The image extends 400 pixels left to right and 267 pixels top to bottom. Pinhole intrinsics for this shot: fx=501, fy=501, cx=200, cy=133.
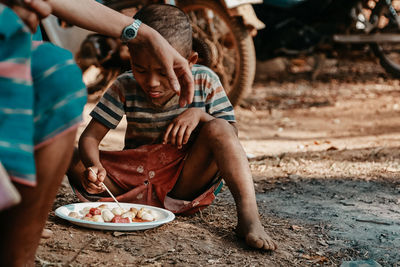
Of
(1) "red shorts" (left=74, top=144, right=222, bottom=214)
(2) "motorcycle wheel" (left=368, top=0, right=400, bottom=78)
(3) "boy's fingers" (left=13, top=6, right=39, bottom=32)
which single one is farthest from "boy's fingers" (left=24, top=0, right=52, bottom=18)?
(2) "motorcycle wheel" (left=368, top=0, right=400, bottom=78)

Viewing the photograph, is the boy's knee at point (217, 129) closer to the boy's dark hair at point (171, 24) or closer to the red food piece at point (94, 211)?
the boy's dark hair at point (171, 24)

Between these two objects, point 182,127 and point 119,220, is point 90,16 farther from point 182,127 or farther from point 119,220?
point 119,220

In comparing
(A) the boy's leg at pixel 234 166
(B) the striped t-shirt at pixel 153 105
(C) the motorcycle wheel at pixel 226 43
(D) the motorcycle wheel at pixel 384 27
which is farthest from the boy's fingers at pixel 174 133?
(D) the motorcycle wheel at pixel 384 27

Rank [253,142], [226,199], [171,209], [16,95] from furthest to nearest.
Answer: [253,142]
[226,199]
[171,209]
[16,95]

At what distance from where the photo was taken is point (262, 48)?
5973 mm

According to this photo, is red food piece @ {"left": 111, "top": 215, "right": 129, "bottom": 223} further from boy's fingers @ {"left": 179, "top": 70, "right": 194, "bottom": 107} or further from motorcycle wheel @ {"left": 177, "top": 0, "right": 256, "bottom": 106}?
motorcycle wheel @ {"left": 177, "top": 0, "right": 256, "bottom": 106}

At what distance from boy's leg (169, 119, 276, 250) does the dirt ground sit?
7 cm

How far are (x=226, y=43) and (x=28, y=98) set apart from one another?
414 cm

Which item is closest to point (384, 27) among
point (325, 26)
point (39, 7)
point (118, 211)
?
point (325, 26)

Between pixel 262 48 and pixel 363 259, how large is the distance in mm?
4368

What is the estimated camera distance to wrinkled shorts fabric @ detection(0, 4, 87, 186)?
1.04 metres

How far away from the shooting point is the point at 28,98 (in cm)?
107

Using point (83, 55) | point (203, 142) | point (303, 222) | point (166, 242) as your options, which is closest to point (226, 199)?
point (303, 222)

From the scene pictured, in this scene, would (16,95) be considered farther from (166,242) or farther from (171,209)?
(171,209)
